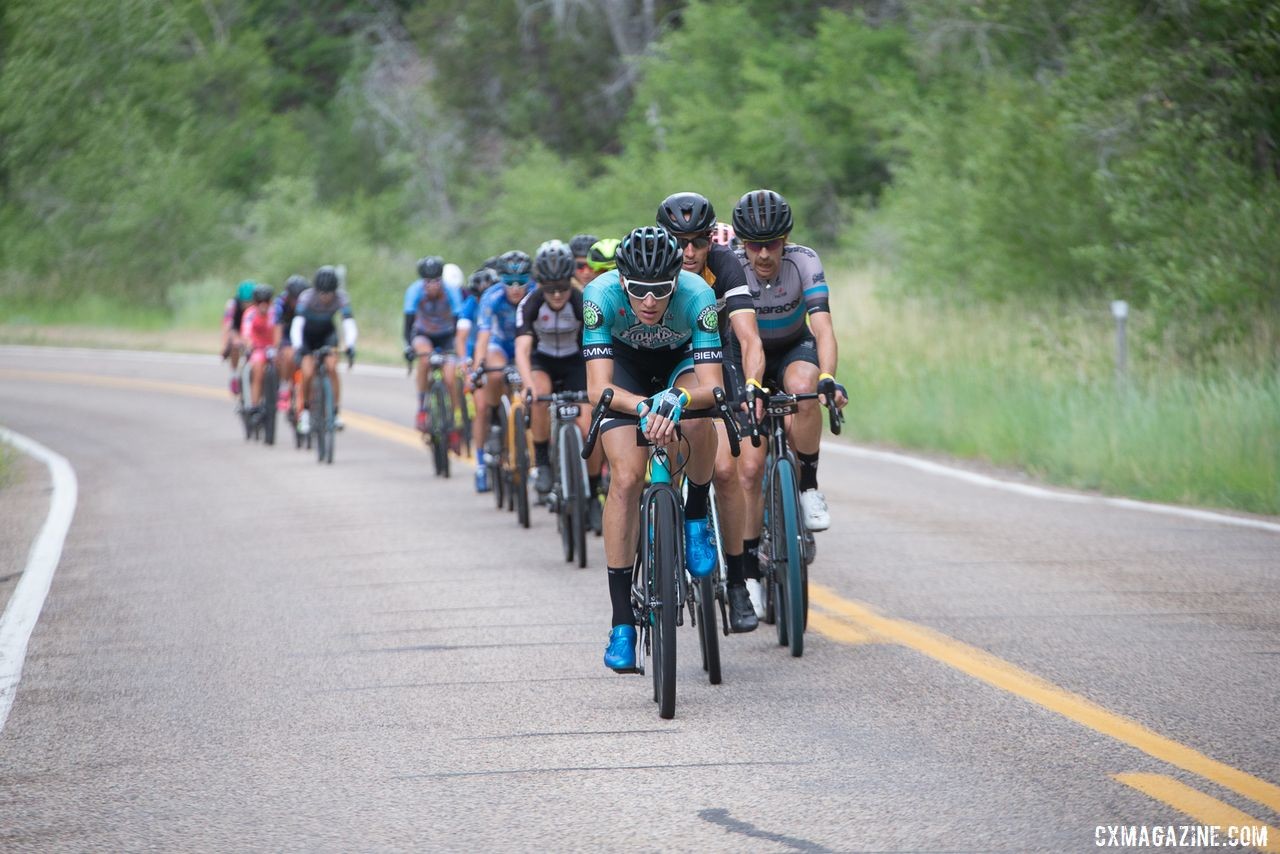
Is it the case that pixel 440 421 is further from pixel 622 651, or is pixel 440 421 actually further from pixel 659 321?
pixel 622 651

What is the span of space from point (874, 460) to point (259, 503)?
5.77 metres

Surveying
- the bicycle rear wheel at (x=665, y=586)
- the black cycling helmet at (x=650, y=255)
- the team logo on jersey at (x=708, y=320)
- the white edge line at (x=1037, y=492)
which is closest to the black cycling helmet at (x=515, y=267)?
the white edge line at (x=1037, y=492)

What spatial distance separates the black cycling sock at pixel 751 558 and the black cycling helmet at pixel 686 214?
1416mm

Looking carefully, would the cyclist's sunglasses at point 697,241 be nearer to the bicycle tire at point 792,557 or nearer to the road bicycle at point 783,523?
the road bicycle at point 783,523

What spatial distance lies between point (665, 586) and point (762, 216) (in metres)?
2.36

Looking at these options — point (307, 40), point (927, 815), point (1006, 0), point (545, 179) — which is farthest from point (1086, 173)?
point (307, 40)

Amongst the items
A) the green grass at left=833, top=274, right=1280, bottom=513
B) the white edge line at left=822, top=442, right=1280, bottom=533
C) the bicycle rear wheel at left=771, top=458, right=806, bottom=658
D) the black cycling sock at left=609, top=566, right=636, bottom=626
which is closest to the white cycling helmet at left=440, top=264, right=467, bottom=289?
the white edge line at left=822, top=442, right=1280, bottom=533

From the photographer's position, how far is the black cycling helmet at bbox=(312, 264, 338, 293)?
17.6 meters

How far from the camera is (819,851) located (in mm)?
4711

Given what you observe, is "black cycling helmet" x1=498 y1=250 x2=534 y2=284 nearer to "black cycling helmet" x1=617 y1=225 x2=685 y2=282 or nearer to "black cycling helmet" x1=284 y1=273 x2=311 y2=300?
"black cycling helmet" x1=617 y1=225 x2=685 y2=282

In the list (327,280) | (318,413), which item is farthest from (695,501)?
(327,280)

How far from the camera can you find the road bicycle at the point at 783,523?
731cm

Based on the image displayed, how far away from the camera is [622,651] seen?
6531 mm

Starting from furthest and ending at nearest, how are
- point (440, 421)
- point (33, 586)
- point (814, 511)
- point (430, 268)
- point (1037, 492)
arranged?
point (430, 268) < point (440, 421) < point (1037, 492) < point (33, 586) < point (814, 511)
